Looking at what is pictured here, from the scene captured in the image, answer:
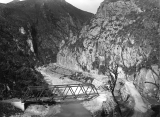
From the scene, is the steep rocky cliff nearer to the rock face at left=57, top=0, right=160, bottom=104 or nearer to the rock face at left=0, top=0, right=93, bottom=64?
the rock face at left=0, top=0, right=93, bottom=64

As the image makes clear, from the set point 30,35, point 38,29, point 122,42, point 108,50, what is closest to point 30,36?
point 30,35

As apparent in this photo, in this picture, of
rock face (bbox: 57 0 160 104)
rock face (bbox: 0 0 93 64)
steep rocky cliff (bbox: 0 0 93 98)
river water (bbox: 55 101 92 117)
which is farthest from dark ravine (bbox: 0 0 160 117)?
river water (bbox: 55 101 92 117)

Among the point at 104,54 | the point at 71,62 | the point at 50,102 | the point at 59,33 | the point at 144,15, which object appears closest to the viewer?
the point at 50,102

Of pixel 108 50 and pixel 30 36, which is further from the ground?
pixel 30 36

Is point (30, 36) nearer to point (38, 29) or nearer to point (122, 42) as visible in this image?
point (38, 29)

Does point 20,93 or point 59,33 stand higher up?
point 59,33

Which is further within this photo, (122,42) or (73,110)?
(122,42)

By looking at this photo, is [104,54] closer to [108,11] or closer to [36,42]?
[108,11]

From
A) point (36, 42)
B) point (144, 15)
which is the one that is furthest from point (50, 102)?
point (36, 42)

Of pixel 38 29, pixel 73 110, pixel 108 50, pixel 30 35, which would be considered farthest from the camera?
pixel 38 29
